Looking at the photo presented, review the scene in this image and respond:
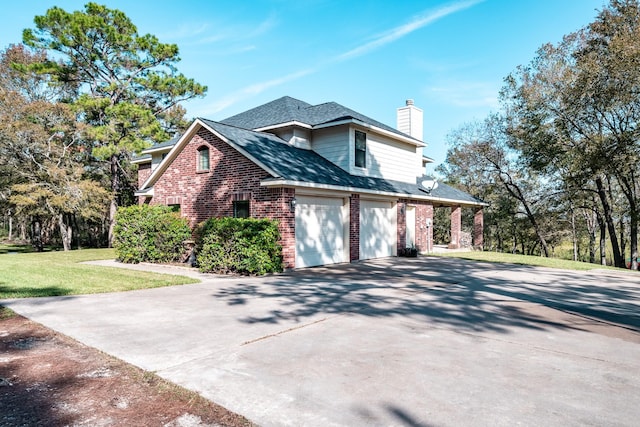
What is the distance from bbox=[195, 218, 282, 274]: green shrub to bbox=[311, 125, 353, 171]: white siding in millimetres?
5309

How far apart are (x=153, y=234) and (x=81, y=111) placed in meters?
15.7

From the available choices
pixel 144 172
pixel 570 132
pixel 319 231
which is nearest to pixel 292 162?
pixel 319 231

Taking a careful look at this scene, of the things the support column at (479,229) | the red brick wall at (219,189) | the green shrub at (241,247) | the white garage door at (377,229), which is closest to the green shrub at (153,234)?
the red brick wall at (219,189)

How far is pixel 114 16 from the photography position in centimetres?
2480

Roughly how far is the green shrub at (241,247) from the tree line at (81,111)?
13.8 metres

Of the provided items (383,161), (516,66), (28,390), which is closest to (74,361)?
(28,390)

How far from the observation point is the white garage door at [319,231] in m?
12.1

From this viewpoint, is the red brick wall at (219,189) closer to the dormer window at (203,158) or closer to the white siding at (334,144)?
the dormer window at (203,158)

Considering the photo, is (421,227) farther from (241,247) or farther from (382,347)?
(382,347)

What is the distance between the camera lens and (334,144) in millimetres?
15281

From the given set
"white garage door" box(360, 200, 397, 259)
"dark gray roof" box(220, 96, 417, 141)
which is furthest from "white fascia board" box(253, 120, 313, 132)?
"white garage door" box(360, 200, 397, 259)

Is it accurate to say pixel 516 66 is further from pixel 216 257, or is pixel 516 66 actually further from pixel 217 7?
pixel 216 257

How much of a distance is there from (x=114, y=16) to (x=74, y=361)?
27315mm

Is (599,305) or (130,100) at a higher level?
(130,100)
